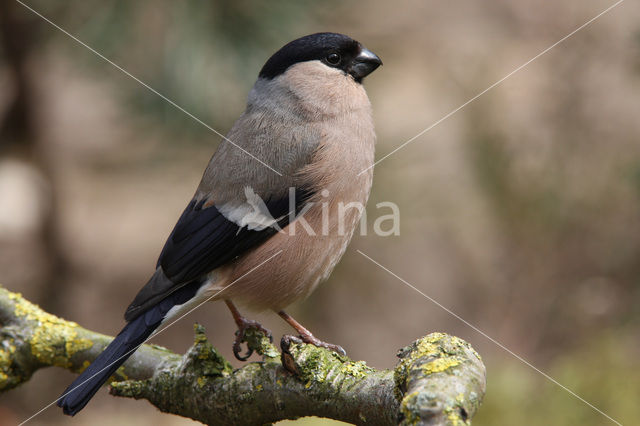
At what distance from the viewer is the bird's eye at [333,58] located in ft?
11.1

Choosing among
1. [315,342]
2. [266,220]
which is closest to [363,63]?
[266,220]

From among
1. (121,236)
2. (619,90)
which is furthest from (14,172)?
(619,90)

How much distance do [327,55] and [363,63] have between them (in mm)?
181

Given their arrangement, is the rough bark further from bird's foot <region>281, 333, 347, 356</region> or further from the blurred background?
the blurred background

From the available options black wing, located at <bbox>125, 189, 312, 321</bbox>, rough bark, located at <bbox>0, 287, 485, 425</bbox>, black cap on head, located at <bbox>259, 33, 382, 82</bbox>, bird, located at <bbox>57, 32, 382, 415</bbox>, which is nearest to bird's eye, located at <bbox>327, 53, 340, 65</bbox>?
black cap on head, located at <bbox>259, 33, 382, 82</bbox>

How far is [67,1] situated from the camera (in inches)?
183

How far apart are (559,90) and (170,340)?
12.3 ft

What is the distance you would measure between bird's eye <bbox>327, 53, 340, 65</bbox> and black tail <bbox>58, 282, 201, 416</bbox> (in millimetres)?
1305

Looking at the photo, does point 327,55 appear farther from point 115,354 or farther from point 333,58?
point 115,354

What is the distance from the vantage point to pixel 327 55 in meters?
3.38

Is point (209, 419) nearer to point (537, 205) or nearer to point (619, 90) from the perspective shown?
point (537, 205)

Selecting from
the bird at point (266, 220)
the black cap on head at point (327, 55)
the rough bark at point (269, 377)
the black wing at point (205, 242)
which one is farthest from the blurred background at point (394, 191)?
the rough bark at point (269, 377)

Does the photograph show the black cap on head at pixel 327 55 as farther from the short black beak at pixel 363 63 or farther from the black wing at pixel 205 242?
the black wing at pixel 205 242

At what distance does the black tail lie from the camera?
7.60 feet
